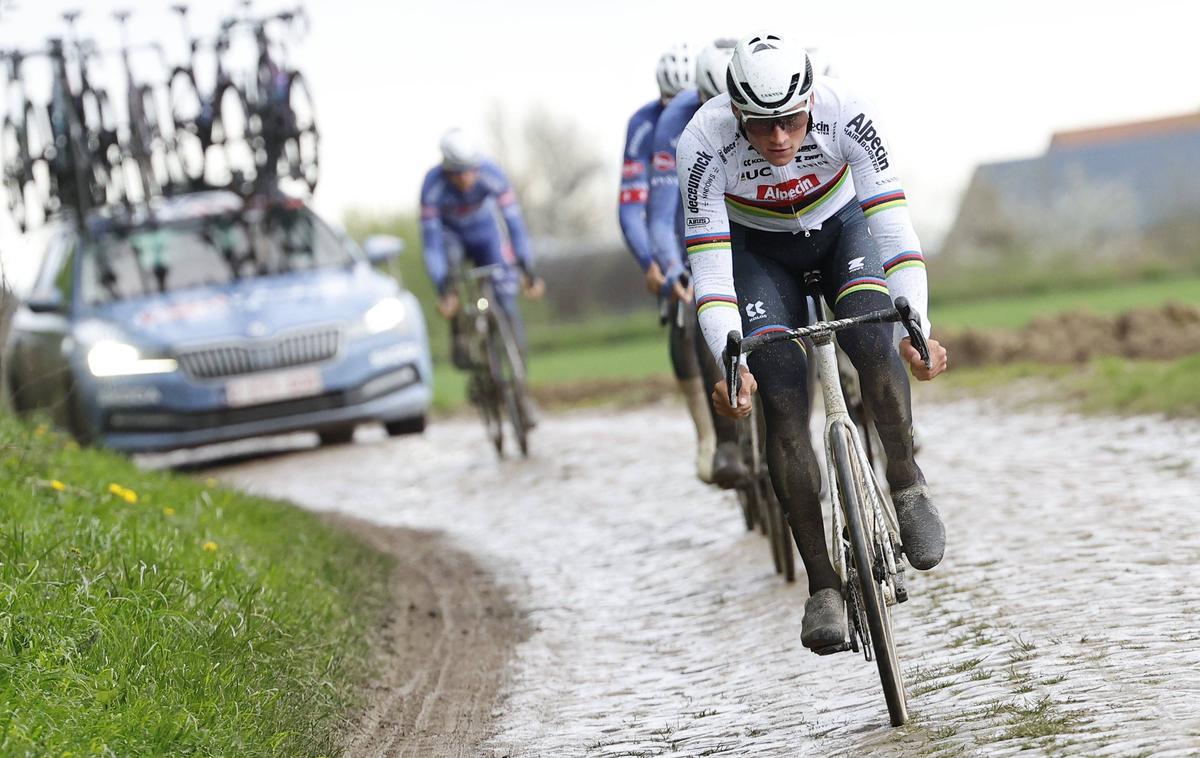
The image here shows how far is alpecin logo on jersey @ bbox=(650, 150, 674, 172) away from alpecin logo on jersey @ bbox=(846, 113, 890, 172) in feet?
10.2

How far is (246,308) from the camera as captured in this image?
1524cm

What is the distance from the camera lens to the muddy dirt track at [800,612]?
5203 millimetres

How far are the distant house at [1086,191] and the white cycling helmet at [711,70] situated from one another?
166 ft

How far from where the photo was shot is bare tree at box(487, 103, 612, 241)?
95375mm

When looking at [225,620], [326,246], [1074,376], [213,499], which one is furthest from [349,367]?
[225,620]

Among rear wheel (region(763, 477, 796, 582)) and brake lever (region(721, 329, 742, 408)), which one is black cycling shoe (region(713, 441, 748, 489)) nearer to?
rear wheel (region(763, 477, 796, 582))

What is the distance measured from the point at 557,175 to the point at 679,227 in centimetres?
8727

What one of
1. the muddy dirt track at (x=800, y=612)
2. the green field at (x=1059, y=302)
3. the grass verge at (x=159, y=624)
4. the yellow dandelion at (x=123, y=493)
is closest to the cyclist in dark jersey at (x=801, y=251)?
the muddy dirt track at (x=800, y=612)

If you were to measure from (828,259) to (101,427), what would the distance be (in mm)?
9907

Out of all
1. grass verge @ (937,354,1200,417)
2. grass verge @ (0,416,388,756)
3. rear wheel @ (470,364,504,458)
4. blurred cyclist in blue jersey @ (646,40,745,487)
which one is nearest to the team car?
rear wheel @ (470,364,504,458)

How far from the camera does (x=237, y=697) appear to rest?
18.5ft

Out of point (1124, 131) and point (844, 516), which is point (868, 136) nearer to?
point (844, 516)

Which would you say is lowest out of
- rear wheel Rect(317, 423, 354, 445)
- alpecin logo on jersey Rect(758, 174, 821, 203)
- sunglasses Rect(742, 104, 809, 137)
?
rear wheel Rect(317, 423, 354, 445)

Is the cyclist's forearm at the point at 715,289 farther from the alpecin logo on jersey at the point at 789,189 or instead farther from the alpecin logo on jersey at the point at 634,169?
the alpecin logo on jersey at the point at 634,169
